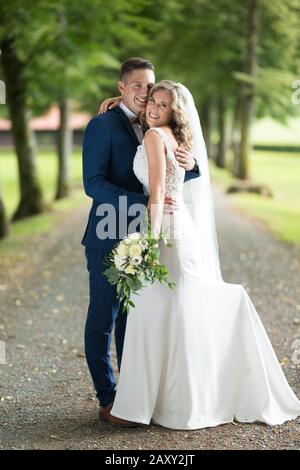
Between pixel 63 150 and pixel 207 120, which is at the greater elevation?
pixel 63 150

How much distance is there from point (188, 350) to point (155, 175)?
1210 mm

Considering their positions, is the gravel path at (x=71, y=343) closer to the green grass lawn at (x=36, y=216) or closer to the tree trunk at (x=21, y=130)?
the green grass lawn at (x=36, y=216)

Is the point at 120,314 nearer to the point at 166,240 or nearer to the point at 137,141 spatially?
the point at 166,240

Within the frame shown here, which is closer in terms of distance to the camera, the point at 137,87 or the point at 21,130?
the point at 137,87

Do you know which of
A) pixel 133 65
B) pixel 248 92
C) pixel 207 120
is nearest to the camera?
pixel 133 65

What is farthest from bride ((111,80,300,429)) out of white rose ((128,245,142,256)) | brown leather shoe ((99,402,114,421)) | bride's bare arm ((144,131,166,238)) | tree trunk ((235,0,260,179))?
tree trunk ((235,0,260,179))

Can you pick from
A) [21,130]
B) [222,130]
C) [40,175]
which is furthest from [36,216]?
[40,175]

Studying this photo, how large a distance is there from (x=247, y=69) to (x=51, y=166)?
3006 centimetres

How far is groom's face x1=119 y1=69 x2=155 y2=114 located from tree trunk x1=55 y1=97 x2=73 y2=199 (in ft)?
59.3

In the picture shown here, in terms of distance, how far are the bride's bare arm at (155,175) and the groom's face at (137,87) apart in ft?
→ 1.14

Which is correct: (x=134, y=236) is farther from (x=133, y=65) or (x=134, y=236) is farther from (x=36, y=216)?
(x=36, y=216)

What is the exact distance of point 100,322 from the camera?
17.5 ft

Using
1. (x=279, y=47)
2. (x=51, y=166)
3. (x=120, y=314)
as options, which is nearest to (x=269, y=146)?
(x=51, y=166)

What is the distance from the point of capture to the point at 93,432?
516cm
